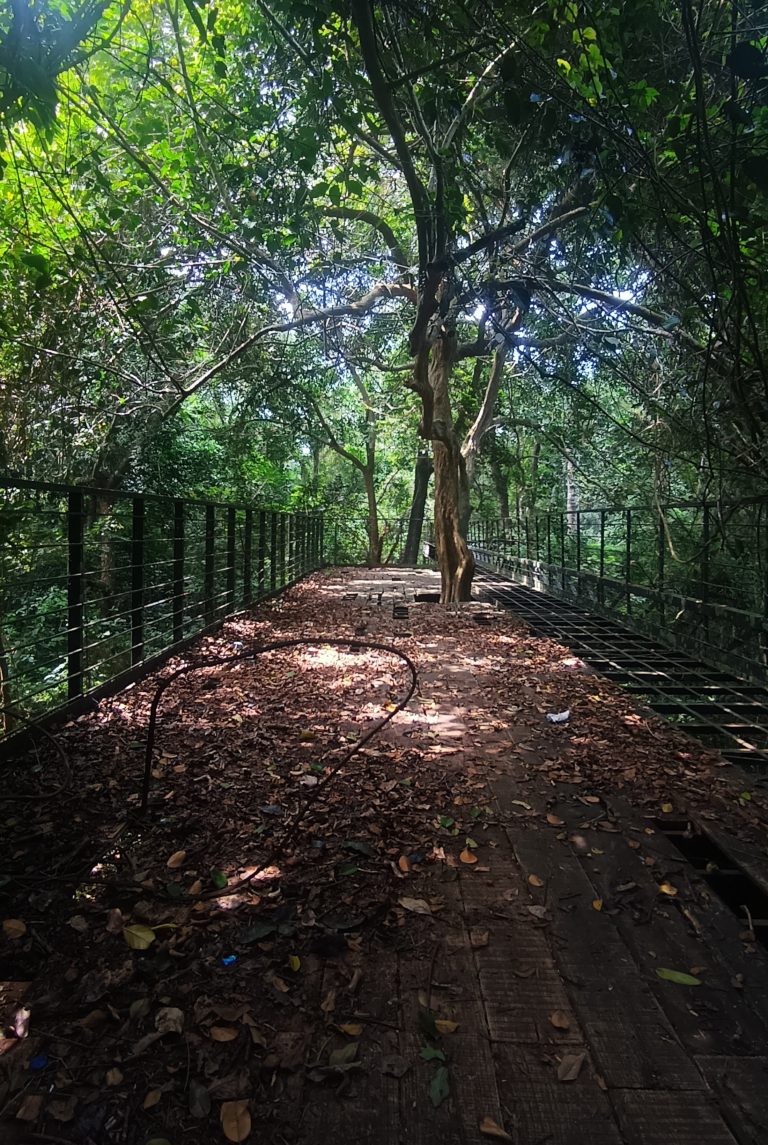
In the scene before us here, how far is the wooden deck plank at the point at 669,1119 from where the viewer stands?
1.46m

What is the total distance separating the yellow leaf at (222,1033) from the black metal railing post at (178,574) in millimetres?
4645

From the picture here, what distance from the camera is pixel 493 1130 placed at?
147cm

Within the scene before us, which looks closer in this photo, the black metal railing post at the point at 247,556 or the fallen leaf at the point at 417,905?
the fallen leaf at the point at 417,905

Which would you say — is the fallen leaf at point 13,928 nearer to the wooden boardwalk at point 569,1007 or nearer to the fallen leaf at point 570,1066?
the wooden boardwalk at point 569,1007

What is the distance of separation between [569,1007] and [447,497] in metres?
9.35

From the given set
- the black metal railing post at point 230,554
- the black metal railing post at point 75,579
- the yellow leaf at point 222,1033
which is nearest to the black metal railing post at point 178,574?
the black metal railing post at point 230,554

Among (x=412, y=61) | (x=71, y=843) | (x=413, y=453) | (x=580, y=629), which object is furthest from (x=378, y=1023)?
(x=413, y=453)

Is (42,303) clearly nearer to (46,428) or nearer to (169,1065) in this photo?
(46,428)

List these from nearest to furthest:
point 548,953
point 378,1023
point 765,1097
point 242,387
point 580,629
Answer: point 765,1097
point 378,1023
point 548,953
point 580,629
point 242,387

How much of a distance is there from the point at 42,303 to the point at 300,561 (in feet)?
26.4

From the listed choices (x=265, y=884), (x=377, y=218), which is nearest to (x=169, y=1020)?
(x=265, y=884)

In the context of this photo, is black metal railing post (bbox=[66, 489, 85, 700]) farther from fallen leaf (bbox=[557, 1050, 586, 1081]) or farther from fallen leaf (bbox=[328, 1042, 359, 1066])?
fallen leaf (bbox=[557, 1050, 586, 1081])

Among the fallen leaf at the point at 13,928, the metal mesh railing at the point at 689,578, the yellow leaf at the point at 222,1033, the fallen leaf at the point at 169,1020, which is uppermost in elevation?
the metal mesh railing at the point at 689,578

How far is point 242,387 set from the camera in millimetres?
12641
